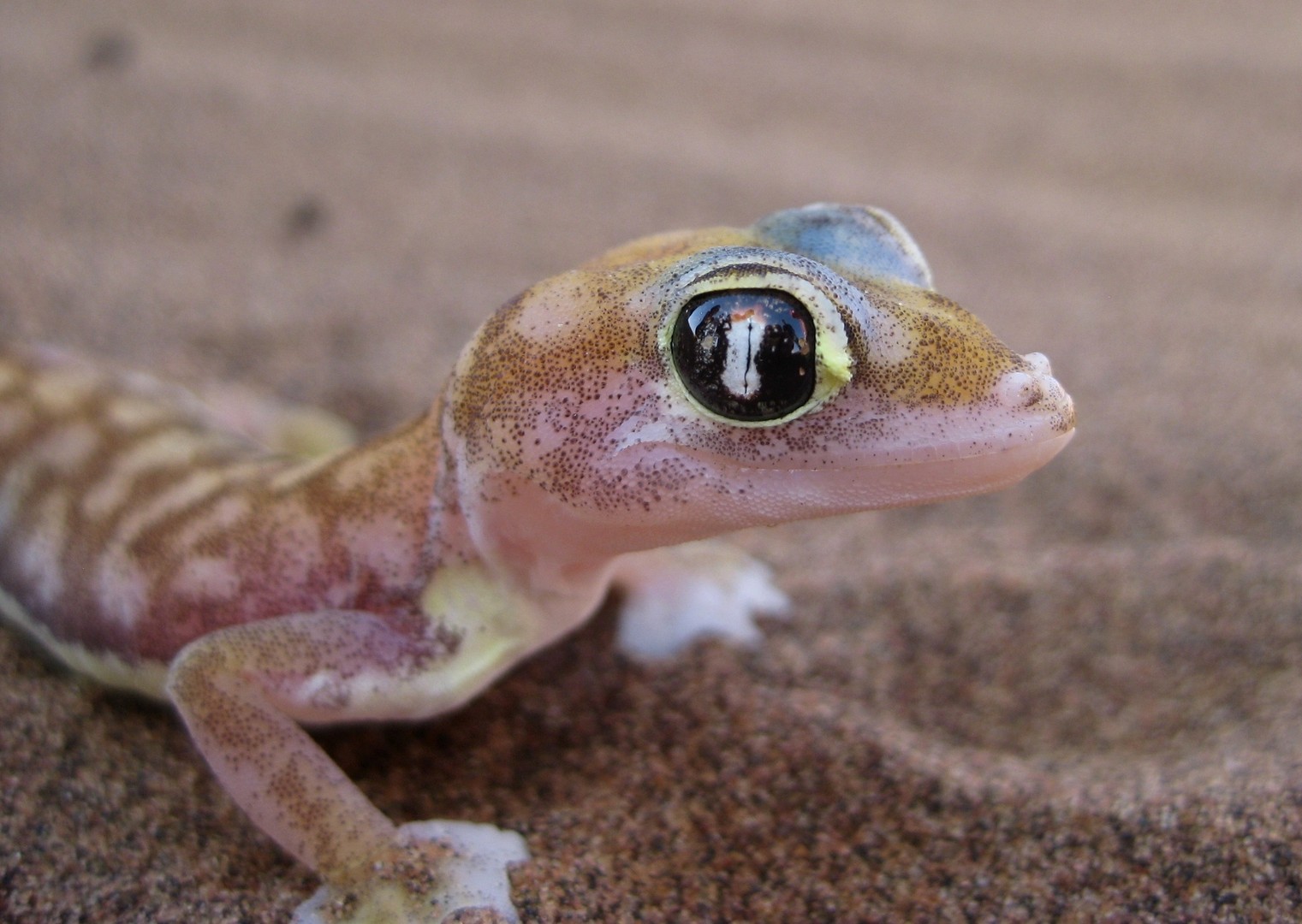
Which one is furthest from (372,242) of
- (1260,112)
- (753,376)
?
(1260,112)

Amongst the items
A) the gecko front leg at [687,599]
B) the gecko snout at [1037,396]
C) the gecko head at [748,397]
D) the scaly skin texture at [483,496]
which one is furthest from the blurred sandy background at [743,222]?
the gecko snout at [1037,396]

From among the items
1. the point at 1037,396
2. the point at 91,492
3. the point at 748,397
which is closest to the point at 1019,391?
the point at 1037,396

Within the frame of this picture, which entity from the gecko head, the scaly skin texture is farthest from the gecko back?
the gecko head

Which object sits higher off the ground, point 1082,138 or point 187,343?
point 1082,138

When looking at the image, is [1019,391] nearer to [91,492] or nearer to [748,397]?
[748,397]

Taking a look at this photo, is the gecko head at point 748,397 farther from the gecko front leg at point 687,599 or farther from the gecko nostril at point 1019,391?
the gecko front leg at point 687,599

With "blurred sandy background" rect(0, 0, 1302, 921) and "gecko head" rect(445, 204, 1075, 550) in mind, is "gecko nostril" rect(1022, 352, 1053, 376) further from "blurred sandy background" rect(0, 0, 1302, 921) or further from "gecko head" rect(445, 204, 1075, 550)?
"blurred sandy background" rect(0, 0, 1302, 921)

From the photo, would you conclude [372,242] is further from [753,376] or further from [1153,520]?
Answer: [753,376]
